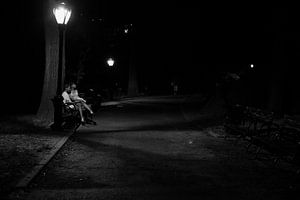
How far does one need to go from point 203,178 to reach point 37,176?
3.07m

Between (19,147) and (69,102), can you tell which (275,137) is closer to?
(19,147)

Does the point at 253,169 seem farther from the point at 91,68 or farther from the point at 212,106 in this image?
the point at 91,68

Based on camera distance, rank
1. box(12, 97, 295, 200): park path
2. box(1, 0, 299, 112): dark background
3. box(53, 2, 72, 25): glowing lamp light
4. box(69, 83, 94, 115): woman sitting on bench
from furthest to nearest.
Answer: box(1, 0, 299, 112): dark background, box(69, 83, 94, 115): woman sitting on bench, box(53, 2, 72, 25): glowing lamp light, box(12, 97, 295, 200): park path

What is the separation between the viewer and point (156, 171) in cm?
938

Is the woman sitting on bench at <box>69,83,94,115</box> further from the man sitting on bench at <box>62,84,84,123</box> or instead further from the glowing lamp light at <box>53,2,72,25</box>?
the glowing lamp light at <box>53,2,72,25</box>

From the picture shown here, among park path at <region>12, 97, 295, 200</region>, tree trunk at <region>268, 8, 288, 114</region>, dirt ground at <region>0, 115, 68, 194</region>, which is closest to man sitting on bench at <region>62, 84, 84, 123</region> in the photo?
dirt ground at <region>0, 115, 68, 194</region>

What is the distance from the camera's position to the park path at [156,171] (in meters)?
7.64

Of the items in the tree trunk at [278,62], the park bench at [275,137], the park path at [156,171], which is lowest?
the park path at [156,171]

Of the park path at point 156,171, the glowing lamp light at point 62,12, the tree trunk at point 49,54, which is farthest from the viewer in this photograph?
the tree trunk at point 49,54

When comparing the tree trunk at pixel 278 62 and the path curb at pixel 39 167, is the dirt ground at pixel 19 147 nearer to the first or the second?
the path curb at pixel 39 167

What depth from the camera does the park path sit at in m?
7.64

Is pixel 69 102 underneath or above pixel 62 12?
underneath

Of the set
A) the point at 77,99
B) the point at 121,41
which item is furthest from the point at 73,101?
the point at 121,41

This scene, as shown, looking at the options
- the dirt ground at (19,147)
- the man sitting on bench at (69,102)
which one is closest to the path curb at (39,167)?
the dirt ground at (19,147)
